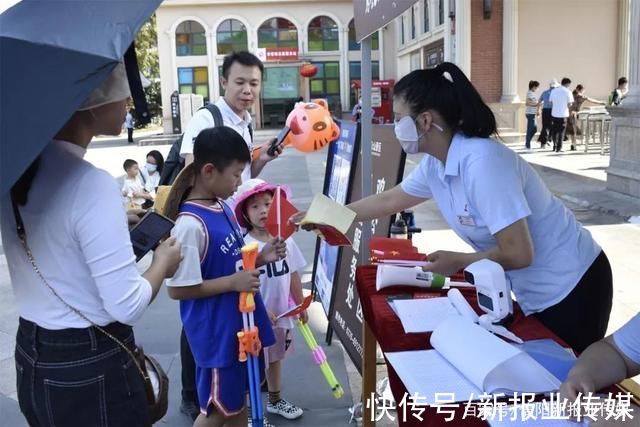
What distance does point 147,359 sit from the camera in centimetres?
185

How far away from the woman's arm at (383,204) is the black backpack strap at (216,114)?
3.04 feet

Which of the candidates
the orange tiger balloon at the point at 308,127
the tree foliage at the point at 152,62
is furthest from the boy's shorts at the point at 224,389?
the tree foliage at the point at 152,62

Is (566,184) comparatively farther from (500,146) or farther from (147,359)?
(147,359)

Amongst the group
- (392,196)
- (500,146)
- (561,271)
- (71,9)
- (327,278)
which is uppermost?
(71,9)

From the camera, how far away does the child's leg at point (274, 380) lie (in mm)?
3182

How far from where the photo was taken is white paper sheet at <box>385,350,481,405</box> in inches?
56.4

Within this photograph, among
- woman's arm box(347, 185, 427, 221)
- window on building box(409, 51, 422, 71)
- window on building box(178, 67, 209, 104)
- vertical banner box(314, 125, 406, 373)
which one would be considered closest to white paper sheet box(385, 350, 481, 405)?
woman's arm box(347, 185, 427, 221)

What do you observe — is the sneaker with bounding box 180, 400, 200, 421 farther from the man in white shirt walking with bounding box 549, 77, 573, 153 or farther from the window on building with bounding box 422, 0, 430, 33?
the window on building with bounding box 422, 0, 430, 33

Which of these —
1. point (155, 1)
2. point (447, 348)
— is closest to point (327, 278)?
point (447, 348)

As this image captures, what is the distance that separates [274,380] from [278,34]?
105ft

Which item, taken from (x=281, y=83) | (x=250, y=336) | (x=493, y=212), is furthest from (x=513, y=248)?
(x=281, y=83)

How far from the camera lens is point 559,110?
14156 millimetres

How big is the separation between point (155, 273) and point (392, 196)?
1.35 m

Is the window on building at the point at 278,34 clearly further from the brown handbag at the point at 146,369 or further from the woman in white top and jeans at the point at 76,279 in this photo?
the woman in white top and jeans at the point at 76,279
